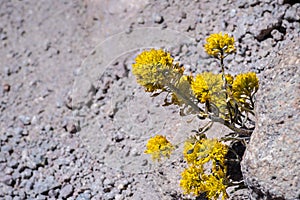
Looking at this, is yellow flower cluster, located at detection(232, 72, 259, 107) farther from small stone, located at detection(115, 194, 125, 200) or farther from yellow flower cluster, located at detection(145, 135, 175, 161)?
small stone, located at detection(115, 194, 125, 200)

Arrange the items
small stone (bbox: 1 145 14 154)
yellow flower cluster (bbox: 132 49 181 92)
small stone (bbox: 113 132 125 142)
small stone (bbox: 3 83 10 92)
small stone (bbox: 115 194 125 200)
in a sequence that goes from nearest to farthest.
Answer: yellow flower cluster (bbox: 132 49 181 92) → small stone (bbox: 115 194 125 200) → small stone (bbox: 113 132 125 142) → small stone (bbox: 1 145 14 154) → small stone (bbox: 3 83 10 92)

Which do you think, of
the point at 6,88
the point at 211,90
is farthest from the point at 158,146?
the point at 6,88

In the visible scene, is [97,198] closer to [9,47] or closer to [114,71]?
[114,71]

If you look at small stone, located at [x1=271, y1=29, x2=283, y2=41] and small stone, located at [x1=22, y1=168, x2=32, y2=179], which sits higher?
small stone, located at [x1=271, y1=29, x2=283, y2=41]

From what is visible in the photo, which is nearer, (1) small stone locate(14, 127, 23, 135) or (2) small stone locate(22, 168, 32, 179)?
(2) small stone locate(22, 168, 32, 179)

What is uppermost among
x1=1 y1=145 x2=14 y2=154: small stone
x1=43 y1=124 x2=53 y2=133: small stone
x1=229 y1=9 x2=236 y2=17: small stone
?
x1=229 y1=9 x2=236 y2=17: small stone

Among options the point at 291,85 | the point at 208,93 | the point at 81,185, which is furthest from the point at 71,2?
the point at 291,85

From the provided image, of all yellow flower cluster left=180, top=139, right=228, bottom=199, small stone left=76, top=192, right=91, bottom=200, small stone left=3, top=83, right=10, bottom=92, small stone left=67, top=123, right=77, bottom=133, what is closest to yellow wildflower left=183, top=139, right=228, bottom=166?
yellow flower cluster left=180, top=139, right=228, bottom=199
